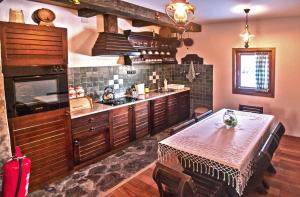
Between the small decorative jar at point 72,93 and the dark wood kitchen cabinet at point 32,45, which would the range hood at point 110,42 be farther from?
the dark wood kitchen cabinet at point 32,45

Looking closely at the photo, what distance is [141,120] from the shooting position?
13.2ft

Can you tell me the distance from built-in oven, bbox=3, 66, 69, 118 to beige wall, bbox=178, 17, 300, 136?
3.47 meters

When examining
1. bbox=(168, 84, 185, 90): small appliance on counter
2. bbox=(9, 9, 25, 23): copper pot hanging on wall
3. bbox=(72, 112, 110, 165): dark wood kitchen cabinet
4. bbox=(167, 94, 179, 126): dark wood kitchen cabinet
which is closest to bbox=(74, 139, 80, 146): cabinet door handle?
A: bbox=(72, 112, 110, 165): dark wood kitchen cabinet

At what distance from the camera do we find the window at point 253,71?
436 cm

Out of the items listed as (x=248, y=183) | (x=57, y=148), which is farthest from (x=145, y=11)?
(x=248, y=183)

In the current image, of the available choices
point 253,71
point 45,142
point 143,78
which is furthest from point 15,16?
point 253,71

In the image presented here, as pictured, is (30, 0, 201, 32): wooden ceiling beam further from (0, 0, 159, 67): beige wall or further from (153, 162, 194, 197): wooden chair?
(153, 162, 194, 197): wooden chair

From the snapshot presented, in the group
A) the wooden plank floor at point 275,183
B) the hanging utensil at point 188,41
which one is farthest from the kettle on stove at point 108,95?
the hanging utensil at point 188,41

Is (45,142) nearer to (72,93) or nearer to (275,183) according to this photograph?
(72,93)

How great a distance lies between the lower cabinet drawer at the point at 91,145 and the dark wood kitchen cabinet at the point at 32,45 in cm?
108

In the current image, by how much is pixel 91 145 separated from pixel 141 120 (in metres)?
1.13

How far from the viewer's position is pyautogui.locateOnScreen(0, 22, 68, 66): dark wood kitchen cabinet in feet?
7.22

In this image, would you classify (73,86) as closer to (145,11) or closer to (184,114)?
(145,11)

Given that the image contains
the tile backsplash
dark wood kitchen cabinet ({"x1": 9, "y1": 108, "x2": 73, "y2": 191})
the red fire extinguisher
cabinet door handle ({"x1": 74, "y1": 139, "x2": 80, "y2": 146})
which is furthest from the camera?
the tile backsplash
